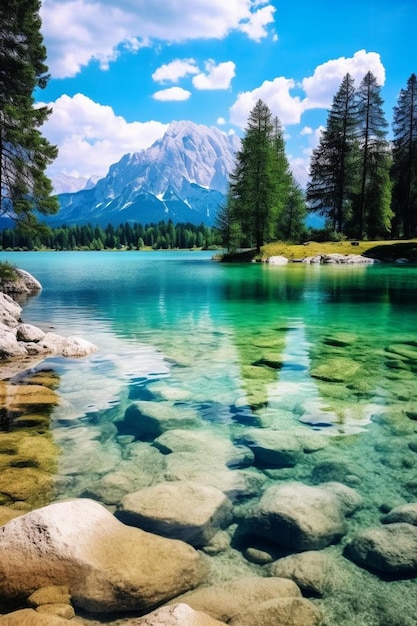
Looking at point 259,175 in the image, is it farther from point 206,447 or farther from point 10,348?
point 206,447

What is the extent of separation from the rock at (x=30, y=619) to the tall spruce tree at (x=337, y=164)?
68172 millimetres

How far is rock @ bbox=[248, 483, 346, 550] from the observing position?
4949 mm

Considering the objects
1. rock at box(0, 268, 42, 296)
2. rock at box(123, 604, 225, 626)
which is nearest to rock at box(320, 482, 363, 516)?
rock at box(123, 604, 225, 626)

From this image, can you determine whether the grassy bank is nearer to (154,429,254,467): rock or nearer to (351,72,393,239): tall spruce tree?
(351,72,393,239): tall spruce tree

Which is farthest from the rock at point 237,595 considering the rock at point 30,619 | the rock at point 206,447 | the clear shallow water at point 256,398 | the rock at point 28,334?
the rock at point 28,334

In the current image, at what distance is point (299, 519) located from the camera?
5047 mm

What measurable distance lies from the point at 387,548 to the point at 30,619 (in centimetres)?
345

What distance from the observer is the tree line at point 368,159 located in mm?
64812

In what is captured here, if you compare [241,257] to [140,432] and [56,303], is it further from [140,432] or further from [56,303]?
[140,432]

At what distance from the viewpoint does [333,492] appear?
595 cm

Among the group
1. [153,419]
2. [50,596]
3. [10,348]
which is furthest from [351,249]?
[50,596]

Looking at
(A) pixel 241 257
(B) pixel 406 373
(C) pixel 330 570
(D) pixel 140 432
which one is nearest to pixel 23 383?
(D) pixel 140 432

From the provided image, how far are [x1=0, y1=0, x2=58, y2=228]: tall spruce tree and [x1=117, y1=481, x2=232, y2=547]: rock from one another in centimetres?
2391

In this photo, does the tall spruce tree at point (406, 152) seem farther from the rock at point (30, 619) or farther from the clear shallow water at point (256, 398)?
the rock at point (30, 619)
